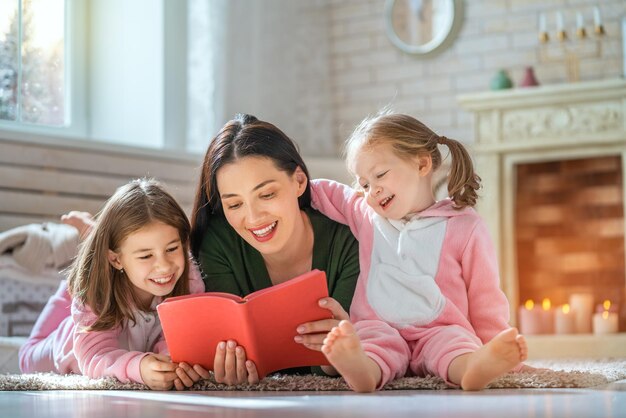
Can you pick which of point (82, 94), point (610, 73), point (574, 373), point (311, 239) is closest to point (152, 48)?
point (82, 94)

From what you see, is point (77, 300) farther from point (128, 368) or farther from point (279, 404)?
point (279, 404)

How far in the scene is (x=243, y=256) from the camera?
2406 millimetres

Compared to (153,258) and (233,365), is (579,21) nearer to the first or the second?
(153,258)

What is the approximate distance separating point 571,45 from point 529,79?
36cm

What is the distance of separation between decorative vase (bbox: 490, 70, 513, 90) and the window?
1987mm

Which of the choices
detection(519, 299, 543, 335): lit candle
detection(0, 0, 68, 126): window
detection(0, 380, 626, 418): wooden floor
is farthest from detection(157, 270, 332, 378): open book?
detection(519, 299, 543, 335): lit candle

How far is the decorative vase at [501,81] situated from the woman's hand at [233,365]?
307 centimetres

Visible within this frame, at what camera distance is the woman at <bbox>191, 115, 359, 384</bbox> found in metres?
2.23

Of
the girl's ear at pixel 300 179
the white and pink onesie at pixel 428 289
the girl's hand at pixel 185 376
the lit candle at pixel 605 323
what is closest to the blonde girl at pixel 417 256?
the white and pink onesie at pixel 428 289

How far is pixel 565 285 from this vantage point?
491 cm

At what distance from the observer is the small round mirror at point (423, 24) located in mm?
5242

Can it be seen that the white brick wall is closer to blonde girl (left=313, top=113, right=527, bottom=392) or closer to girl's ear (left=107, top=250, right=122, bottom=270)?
blonde girl (left=313, top=113, right=527, bottom=392)

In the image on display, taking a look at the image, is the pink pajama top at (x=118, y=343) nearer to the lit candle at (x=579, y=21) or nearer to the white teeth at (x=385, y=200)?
the white teeth at (x=385, y=200)

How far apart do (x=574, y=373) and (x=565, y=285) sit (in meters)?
2.86
